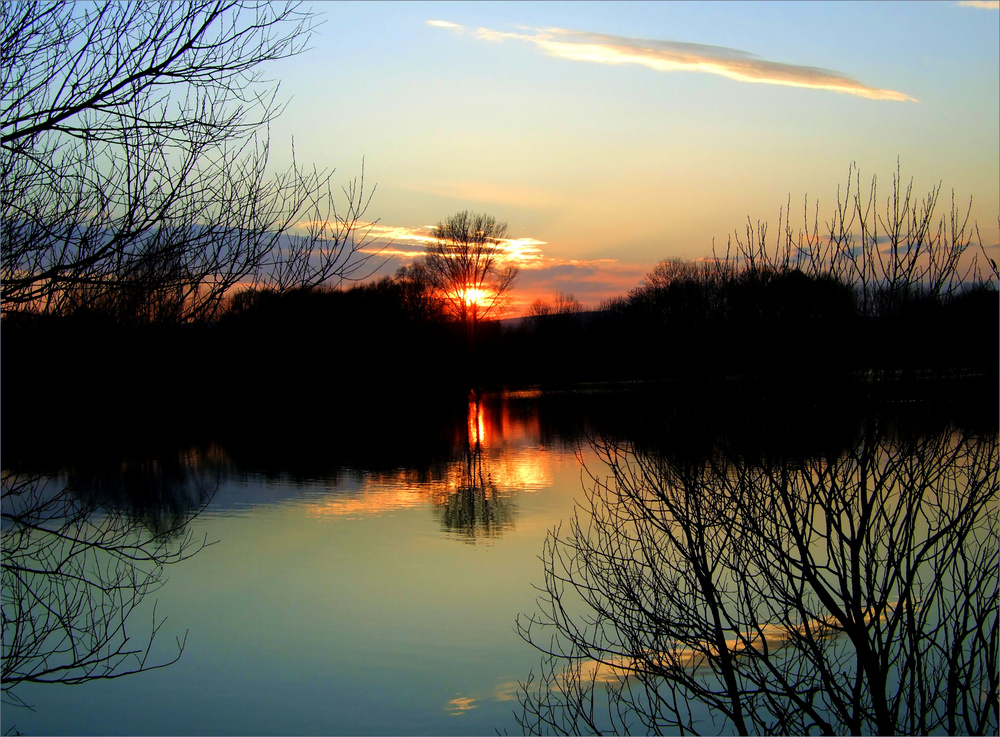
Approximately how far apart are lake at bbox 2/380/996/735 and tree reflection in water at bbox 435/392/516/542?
0.06m

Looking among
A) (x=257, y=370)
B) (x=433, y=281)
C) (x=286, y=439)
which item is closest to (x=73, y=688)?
(x=286, y=439)

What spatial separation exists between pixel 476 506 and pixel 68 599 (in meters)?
7.49

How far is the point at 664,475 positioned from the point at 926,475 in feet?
6.10

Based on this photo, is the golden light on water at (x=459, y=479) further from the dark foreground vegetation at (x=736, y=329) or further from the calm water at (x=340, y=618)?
the dark foreground vegetation at (x=736, y=329)

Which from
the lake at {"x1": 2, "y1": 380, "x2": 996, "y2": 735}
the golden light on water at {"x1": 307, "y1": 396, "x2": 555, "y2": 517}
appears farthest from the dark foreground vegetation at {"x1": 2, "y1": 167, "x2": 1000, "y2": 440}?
the golden light on water at {"x1": 307, "y1": 396, "x2": 555, "y2": 517}

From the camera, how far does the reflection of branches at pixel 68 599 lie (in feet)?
20.6

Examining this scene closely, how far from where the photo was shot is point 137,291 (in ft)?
16.3

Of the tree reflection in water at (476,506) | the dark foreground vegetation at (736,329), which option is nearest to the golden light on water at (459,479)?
the tree reflection in water at (476,506)

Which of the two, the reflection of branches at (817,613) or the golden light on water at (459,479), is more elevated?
the reflection of branches at (817,613)

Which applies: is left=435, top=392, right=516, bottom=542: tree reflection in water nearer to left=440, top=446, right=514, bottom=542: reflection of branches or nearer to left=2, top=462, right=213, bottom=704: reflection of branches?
left=440, top=446, right=514, bottom=542: reflection of branches

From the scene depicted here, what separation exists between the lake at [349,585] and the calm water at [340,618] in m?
0.02

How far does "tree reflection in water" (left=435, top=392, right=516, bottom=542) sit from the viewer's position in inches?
536

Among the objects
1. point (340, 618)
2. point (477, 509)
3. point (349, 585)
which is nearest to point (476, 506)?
point (477, 509)

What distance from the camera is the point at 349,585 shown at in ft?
35.4
